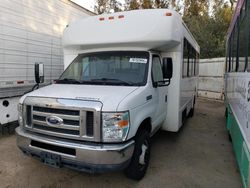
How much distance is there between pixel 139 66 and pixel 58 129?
1726 mm

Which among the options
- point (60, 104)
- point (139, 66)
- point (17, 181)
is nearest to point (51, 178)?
point (17, 181)

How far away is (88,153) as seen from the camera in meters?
2.80

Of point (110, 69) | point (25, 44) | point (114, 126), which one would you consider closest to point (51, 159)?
point (114, 126)

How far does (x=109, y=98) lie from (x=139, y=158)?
3.85 feet

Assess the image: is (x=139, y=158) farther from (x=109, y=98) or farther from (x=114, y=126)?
(x=109, y=98)

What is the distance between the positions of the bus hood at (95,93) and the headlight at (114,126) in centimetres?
10

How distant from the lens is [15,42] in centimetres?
521

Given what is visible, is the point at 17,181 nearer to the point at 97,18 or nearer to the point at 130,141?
the point at 130,141

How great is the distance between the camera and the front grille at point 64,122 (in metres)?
2.87

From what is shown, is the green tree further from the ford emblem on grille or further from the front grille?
the ford emblem on grille

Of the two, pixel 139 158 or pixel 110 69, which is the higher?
pixel 110 69

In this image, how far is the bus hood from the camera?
290 cm

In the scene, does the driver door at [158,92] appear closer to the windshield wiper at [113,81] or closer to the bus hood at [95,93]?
the windshield wiper at [113,81]

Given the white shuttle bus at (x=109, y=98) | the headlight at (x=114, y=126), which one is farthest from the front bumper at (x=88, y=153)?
the headlight at (x=114, y=126)
